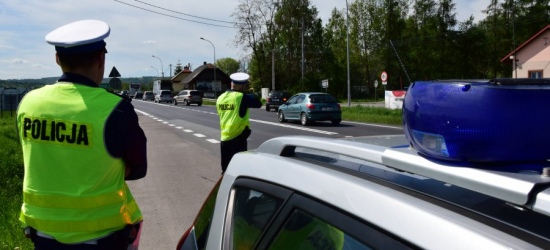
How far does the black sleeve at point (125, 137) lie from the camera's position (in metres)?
2.15

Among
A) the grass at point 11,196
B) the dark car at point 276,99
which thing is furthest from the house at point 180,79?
the grass at point 11,196

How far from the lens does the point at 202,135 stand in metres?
17.0

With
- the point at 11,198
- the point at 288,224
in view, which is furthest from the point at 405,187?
the point at 11,198

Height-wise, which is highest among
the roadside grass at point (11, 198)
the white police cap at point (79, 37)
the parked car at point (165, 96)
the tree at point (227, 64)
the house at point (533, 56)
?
the tree at point (227, 64)

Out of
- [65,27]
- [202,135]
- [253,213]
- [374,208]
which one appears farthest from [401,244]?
[202,135]

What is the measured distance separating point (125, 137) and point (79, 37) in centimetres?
53

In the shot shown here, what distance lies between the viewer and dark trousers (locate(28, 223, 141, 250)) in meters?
2.16

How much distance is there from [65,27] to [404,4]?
75.6m

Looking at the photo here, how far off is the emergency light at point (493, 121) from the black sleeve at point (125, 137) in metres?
1.45

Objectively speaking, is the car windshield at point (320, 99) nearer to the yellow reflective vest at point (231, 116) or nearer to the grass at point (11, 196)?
the grass at point (11, 196)

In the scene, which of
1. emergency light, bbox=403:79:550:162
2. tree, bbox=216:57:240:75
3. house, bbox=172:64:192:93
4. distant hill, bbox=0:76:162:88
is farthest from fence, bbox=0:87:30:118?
tree, bbox=216:57:240:75

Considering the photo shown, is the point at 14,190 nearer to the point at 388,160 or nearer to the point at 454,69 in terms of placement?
the point at 388,160

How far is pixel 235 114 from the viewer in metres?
6.56

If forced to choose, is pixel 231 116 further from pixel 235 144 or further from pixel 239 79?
pixel 239 79
